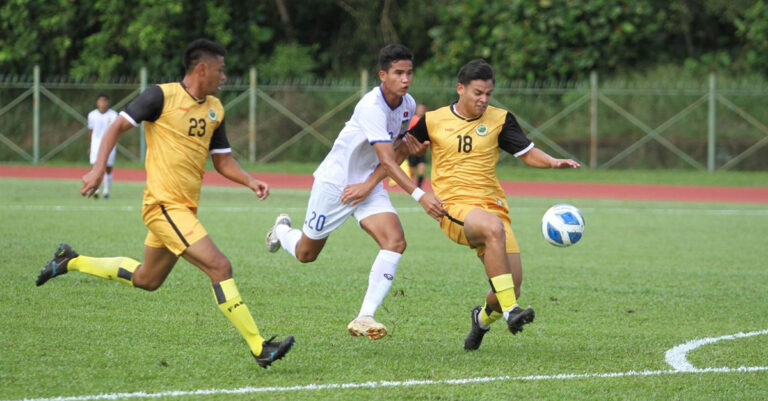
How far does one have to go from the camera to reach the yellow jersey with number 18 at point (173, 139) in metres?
6.72

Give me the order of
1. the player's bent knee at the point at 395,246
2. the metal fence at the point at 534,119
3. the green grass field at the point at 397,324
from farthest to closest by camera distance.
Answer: the metal fence at the point at 534,119, the player's bent knee at the point at 395,246, the green grass field at the point at 397,324

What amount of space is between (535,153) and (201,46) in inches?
102

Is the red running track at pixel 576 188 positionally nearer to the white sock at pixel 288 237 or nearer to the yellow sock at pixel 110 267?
the white sock at pixel 288 237

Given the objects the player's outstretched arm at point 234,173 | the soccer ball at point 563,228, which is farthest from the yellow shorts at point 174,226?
the soccer ball at point 563,228

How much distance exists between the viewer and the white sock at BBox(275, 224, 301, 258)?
28.4 feet

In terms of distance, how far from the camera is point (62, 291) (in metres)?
9.38

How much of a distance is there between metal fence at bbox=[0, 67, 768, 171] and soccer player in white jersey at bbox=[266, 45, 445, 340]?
78.2 ft

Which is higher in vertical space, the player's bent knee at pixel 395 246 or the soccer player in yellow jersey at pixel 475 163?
the soccer player in yellow jersey at pixel 475 163

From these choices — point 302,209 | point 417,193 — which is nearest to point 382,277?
point 417,193

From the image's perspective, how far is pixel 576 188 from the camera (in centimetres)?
2595

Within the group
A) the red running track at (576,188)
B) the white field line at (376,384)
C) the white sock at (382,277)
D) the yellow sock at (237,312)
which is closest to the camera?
the white field line at (376,384)

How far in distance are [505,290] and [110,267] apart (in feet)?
9.75

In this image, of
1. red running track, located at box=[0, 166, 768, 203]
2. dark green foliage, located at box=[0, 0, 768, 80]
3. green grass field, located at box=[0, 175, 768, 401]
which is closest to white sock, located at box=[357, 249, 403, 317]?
green grass field, located at box=[0, 175, 768, 401]

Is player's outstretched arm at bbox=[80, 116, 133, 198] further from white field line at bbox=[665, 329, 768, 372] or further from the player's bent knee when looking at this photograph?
white field line at bbox=[665, 329, 768, 372]
